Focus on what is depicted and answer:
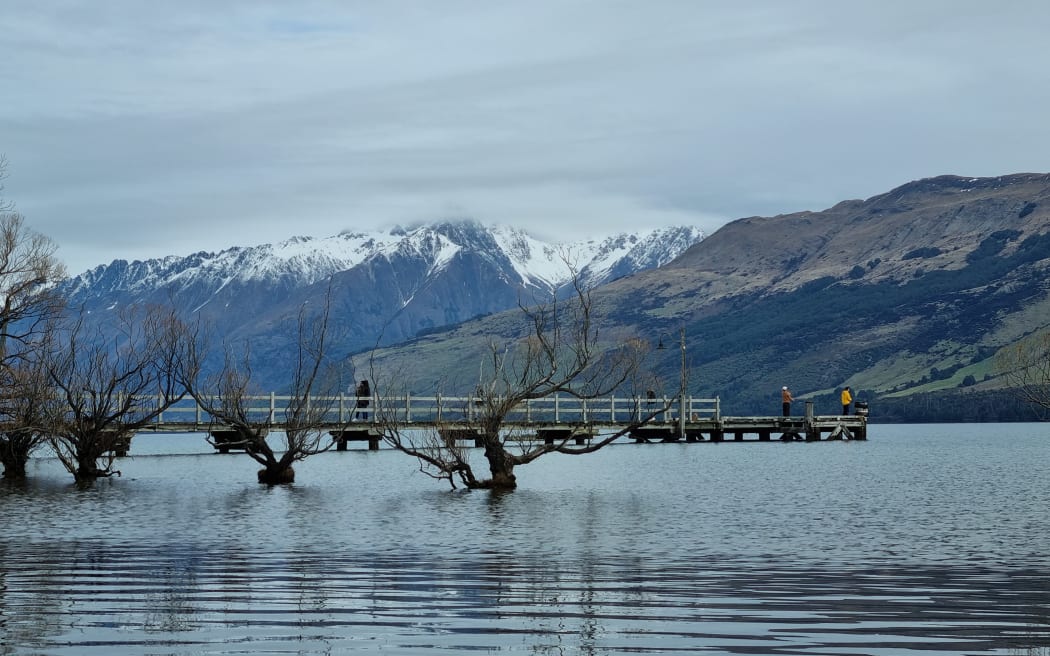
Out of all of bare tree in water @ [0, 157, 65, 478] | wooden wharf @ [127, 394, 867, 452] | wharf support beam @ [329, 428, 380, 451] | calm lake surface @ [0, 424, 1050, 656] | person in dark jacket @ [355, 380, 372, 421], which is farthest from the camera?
wharf support beam @ [329, 428, 380, 451]

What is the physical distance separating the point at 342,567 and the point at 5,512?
2044 centimetres

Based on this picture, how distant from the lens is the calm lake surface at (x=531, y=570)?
17469mm

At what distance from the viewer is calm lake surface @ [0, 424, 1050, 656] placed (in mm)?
17469

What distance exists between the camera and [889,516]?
38656 mm

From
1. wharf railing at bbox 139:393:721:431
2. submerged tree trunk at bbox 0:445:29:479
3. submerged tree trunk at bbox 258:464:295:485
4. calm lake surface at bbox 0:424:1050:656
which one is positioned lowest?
calm lake surface at bbox 0:424:1050:656

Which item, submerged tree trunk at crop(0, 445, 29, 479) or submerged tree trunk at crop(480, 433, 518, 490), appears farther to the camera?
submerged tree trunk at crop(0, 445, 29, 479)

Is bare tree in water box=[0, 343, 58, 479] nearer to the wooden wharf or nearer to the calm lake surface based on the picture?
the calm lake surface

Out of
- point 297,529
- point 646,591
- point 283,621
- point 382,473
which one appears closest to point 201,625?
point 283,621

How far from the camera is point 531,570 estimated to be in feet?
84.8

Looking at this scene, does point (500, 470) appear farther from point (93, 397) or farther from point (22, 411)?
point (22, 411)

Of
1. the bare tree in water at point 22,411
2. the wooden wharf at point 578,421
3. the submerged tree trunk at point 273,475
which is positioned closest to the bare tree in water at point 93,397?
the bare tree in water at point 22,411

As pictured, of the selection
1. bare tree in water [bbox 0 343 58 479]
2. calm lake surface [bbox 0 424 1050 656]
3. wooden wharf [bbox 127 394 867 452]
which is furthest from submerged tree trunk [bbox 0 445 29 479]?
wooden wharf [bbox 127 394 867 452]

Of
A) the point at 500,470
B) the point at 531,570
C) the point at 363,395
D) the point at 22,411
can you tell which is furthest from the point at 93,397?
the point at 531,570

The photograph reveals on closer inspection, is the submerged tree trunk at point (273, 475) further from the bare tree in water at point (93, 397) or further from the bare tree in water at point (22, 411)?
the bare tree in water at point (22, 411)
